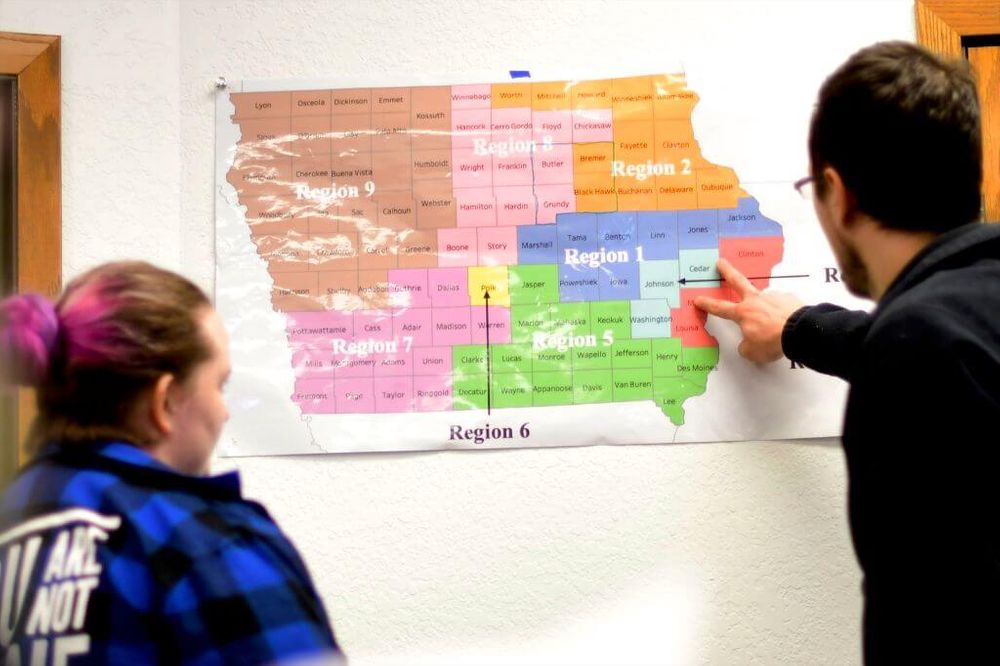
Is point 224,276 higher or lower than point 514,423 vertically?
higher

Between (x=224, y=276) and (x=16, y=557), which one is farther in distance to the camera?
(x=224, y=276)

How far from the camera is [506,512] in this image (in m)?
1.17

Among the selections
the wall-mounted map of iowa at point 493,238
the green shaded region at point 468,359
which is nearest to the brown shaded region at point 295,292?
the wall-mounted map of iowa at point 493,238

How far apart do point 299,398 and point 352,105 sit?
1.56 ft

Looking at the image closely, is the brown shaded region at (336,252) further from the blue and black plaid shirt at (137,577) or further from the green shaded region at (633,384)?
the blue and black plaid shirt at (137,577)

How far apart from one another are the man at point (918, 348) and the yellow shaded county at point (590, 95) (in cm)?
44

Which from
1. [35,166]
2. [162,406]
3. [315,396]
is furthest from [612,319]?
[35,166]

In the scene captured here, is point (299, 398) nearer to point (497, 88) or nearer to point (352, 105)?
point (352, 105)

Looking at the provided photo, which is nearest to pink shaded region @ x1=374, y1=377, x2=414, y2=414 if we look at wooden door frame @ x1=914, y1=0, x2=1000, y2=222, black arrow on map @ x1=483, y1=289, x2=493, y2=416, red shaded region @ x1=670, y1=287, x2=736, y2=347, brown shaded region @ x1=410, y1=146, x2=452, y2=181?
black arrow on map @ x1=483, y1=289, x2=493, y2=416

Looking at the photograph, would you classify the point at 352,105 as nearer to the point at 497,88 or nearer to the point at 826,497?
the point at 497,88

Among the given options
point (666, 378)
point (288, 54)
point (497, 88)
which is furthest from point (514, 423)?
point (288, 54)

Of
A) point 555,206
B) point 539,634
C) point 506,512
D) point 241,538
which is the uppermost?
point 555,206

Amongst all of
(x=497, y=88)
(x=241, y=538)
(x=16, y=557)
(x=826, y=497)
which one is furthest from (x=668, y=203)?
(x=16, y=557)

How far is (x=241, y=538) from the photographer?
603 millimetres
